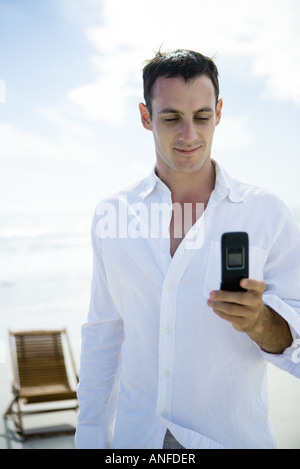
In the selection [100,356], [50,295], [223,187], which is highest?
[223,187]

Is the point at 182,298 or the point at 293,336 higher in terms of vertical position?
the point at 182,298

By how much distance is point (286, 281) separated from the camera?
5.82ft

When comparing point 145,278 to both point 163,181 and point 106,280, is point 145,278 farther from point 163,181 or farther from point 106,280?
point 163,181

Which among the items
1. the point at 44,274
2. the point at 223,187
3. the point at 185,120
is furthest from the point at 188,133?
the point at 44,274

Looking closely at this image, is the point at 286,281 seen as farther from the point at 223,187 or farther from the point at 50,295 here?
the point at 50,295

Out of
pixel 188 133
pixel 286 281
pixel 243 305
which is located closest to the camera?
pixel 243 305

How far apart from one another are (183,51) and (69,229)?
1449 inches

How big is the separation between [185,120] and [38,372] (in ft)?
18.2

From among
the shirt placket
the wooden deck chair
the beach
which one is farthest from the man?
the wooden deck chair

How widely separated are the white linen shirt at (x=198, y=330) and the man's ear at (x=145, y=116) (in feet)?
1.51

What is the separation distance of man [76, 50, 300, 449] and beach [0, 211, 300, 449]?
396 cm

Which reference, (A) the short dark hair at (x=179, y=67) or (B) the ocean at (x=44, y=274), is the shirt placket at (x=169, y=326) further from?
(B) the ocean at (x=44, y=274)

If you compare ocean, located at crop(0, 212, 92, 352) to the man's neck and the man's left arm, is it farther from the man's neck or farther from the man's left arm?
the man's left arm

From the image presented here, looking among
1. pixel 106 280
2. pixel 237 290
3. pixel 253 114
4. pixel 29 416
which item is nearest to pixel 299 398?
pixel 29 416
